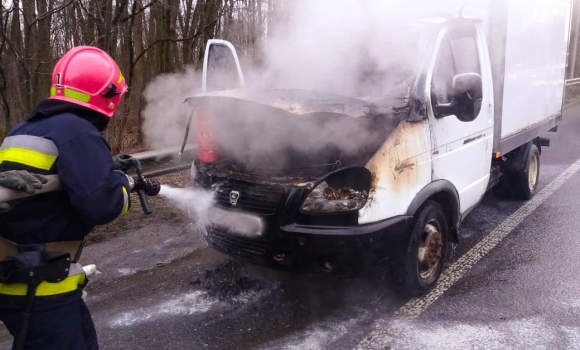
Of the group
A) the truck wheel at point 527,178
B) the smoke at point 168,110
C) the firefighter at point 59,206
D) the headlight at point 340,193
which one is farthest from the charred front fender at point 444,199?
the smoke at point 168,110

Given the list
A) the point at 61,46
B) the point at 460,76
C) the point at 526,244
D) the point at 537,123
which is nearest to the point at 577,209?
the point at 537,123

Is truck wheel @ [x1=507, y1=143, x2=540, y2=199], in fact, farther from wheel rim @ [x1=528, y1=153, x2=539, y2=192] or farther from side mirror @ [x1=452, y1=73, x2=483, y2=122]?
side mirror @ [x1=452, y1=73, x2=483, y2=122]

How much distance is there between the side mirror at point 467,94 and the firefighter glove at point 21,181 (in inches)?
111

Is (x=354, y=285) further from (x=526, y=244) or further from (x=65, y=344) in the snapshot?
(x=65, y=344)

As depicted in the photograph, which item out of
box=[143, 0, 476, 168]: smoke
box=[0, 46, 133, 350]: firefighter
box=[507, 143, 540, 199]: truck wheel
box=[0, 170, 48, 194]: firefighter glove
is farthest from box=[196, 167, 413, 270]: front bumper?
box=[507, 143, 540, 199]: truck wheel

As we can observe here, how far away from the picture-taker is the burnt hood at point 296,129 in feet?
10.8

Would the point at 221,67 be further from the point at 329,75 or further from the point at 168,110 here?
the point at 168,110

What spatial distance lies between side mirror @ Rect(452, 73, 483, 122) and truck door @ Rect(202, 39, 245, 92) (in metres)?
1.82

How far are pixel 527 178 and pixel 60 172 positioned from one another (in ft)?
18.6

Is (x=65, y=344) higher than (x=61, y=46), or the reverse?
(x=61, y=46)

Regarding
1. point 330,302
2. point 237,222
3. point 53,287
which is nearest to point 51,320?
point 53,287

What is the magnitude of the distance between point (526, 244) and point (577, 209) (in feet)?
5.04

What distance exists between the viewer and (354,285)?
4027 mm

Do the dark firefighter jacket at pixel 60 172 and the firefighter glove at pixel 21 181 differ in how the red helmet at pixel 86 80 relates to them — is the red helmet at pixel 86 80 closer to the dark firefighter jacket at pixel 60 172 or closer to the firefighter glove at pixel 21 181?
the dark firefighter jacket at pixel 60 172
